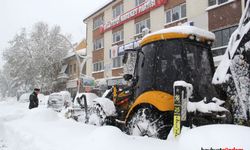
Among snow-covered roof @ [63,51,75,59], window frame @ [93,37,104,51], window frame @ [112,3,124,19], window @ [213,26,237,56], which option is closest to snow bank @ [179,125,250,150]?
window @ [213,26,237,56]

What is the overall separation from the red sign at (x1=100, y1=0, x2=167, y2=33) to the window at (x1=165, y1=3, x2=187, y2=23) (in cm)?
99

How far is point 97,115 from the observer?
6988mm

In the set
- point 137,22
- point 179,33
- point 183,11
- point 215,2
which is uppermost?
point 137,22

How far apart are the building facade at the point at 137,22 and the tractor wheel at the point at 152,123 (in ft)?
23.7

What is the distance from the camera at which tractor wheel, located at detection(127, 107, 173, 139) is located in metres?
4.92

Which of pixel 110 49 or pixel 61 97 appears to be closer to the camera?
pixel 61 97

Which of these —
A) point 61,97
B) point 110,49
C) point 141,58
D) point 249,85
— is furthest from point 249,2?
point 110,49

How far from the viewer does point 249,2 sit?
161 inches

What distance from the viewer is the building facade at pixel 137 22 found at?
1742cm

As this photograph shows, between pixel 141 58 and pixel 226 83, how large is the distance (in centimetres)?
198

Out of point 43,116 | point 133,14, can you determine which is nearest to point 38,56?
point 133,14

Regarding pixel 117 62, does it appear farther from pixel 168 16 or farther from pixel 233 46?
pixel 233 46

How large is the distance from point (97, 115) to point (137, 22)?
19940 millimetres

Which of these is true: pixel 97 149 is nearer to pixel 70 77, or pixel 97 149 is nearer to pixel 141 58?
pixel 141 58
